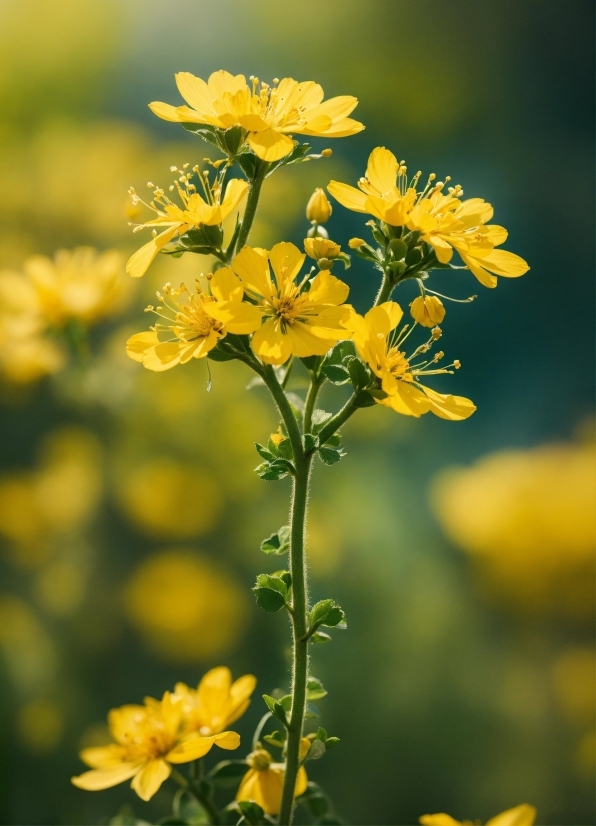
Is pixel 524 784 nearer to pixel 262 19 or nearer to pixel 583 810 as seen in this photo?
pixel 583 810

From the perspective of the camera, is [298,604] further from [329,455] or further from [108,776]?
[108,776]

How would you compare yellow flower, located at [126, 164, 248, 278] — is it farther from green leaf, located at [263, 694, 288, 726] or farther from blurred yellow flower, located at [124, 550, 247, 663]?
blurred yellow flower, located at [124, 550, 247, 663]

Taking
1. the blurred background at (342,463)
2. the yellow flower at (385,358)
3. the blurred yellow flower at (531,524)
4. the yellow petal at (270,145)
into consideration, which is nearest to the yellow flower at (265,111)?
the yellow petal at (270,145)

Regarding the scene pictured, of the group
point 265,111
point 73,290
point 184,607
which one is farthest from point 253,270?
point 184,607

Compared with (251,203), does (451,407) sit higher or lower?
lower

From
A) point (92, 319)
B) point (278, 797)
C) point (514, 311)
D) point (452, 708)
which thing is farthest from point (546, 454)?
point (278, 797)

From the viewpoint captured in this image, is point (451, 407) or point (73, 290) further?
point (73, 290)

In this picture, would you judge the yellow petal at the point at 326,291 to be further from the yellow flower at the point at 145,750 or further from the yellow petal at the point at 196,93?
the yellow flower at the point at 145,750
